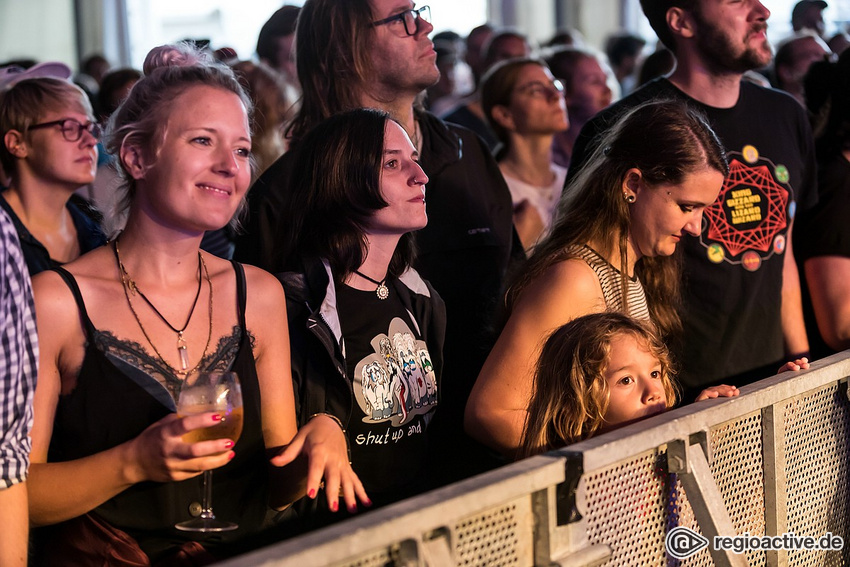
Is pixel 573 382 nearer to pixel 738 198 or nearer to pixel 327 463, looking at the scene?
pixel 327 463

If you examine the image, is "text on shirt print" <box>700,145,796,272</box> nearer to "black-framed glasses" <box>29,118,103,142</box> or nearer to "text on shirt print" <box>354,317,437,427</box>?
"text on shirt print" <box>354,317,437,427</box>

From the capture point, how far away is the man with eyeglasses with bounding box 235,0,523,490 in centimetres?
273

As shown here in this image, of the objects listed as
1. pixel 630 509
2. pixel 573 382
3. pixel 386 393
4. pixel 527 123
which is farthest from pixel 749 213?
pixel 527 123

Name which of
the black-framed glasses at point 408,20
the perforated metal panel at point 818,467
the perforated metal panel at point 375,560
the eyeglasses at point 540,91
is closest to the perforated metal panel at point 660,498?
the perforated metal panel at point 818,467

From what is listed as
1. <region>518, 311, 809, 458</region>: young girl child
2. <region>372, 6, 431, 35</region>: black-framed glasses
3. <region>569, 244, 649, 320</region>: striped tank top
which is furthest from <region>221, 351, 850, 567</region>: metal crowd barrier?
<region>372, 6, 431, 35</region>: black-framed glasses

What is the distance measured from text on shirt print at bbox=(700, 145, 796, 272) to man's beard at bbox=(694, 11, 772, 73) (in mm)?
232

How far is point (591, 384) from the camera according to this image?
205 centimetres

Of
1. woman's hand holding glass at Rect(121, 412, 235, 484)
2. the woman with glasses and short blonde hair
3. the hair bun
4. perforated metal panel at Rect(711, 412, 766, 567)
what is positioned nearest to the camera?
woman's hand holding glass at Rect(121, 412, 235, 484)

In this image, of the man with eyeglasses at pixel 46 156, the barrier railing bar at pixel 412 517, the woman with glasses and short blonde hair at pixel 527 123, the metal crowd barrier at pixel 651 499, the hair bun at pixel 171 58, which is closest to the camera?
the barrier railing bar at pixel 412 517

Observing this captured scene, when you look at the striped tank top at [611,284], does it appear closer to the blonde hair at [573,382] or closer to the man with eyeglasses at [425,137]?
the blonde hair at [573,382]

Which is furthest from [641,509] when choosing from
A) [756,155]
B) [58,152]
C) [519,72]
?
[519,72]

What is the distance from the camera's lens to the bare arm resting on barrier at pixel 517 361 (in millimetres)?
2111

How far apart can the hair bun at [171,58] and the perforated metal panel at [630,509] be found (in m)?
1.10

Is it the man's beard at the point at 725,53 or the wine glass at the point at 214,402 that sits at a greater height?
the man's beard at the point at 725,53
